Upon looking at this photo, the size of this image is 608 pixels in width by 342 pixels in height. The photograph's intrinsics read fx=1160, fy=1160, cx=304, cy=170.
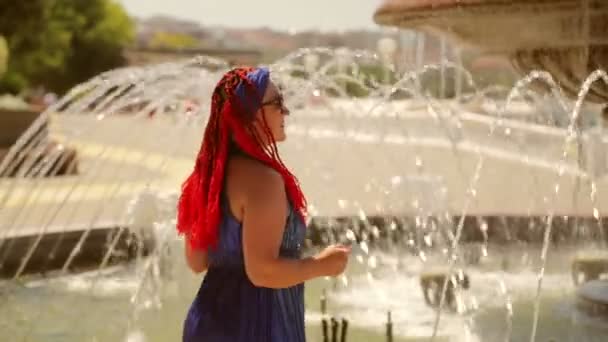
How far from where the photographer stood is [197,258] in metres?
3.05

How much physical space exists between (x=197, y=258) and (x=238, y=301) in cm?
20

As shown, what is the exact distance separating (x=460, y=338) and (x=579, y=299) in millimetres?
828

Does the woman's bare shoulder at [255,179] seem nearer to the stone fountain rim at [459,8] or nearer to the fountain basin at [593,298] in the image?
the stone fountain rim at [459,8]

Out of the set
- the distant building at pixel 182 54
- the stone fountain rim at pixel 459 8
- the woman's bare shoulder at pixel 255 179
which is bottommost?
the distant building at pixel 182 54

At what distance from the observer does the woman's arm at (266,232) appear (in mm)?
2746

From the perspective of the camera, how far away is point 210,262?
2.97 metres

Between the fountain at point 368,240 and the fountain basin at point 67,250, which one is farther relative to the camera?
the fountain basin at point 67,250

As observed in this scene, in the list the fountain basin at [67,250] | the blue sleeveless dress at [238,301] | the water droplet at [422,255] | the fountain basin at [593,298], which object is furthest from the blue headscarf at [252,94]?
the water droplet at [422,255]

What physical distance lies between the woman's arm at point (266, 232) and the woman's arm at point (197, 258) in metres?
0.26

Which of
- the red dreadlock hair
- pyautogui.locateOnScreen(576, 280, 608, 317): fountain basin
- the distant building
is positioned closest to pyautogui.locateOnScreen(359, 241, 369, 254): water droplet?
pyautogui.locateOnScreen(576, 280, 608, 317): fountain basin

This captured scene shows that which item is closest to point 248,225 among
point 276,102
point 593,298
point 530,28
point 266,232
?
point 266,232

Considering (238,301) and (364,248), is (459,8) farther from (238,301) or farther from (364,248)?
(364,248)

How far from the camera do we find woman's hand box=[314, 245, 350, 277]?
288cm

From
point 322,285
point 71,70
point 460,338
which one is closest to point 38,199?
point 322,285
